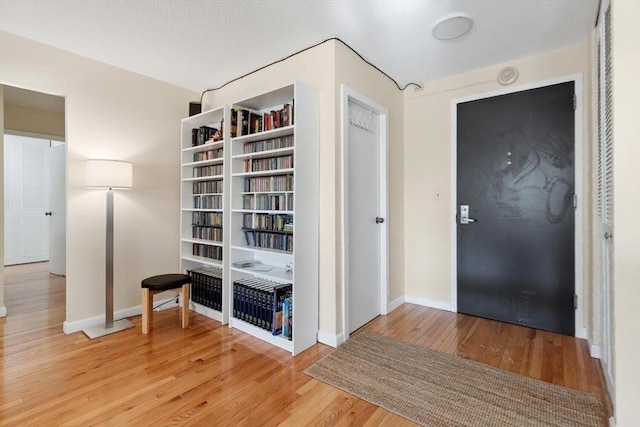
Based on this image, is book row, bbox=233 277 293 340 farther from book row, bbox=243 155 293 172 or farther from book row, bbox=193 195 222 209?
book row, bbox=243 155 293 172

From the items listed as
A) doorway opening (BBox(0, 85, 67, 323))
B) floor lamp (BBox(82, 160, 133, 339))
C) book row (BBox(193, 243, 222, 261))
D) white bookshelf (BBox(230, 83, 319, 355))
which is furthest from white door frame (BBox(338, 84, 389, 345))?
doorway opening (BBox(0, 85, 67, 323))

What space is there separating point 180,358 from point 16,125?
3.97m

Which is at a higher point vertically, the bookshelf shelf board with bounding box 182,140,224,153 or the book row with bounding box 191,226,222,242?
the bookshelf shelf board with bounding box 182,140,224,153

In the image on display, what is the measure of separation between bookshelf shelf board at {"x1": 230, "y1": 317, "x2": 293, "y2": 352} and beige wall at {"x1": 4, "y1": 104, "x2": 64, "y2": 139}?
149 inches

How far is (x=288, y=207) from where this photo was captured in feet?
8.29

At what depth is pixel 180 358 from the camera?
7.36 feet

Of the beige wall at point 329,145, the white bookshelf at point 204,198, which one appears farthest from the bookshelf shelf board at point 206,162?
the beige wall at point 329,145

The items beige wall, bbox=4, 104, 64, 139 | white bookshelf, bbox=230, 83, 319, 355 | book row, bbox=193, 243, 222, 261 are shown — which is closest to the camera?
white bookshelf, bbox=230, 83, 319, 355

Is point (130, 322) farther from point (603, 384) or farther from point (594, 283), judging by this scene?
point (594, 283)

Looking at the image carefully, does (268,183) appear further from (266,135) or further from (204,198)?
(204,198)

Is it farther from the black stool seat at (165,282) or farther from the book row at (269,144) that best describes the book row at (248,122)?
the black stool seat at (165,282)

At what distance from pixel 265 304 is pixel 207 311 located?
95cm

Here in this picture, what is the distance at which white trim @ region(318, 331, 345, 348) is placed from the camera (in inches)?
95.7

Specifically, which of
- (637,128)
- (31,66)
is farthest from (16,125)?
(637,128)
